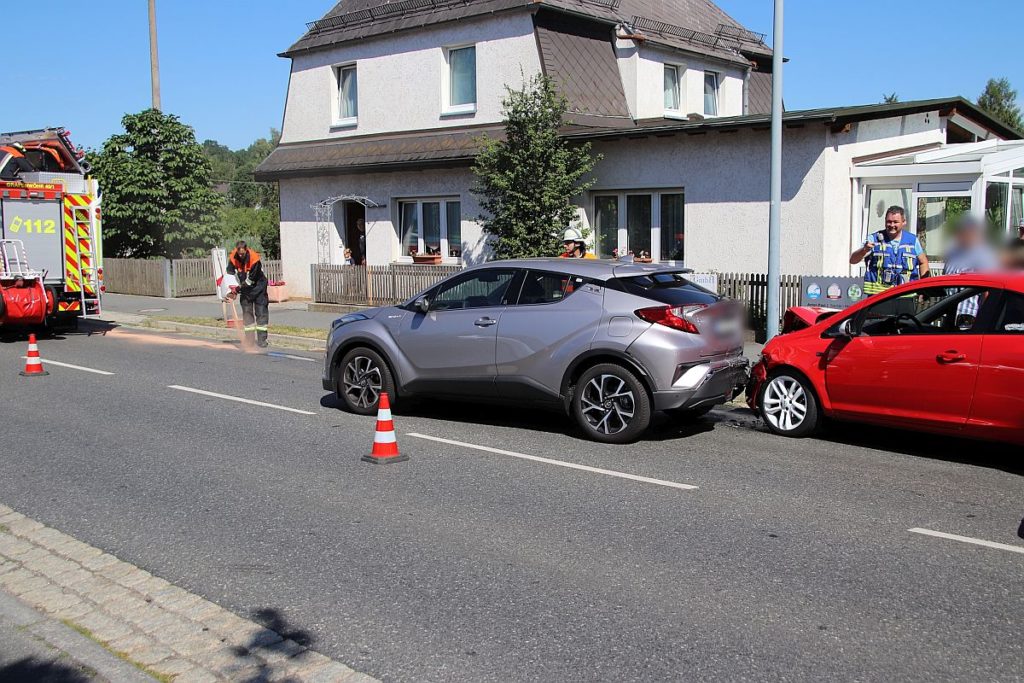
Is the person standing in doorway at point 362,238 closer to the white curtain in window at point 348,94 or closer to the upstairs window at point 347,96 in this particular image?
the upstairs window at point 347,96

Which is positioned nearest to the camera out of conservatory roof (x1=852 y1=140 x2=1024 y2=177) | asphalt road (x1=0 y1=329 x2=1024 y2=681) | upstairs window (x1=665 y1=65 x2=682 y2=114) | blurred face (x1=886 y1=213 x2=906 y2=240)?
asphalt road (x1=0 y1=329 x2=1024 y2=681)

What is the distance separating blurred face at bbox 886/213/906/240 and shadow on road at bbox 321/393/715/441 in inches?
114

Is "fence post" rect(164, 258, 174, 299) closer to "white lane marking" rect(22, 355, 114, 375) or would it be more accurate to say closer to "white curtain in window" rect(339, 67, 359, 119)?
"white curtain in window" rect(339, 67, 359, 119)

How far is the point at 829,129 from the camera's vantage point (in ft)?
52.9

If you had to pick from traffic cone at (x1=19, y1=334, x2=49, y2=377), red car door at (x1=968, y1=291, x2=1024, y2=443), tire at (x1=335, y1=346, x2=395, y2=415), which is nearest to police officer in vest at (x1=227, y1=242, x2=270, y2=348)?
traffic cone at (x1=19, y1=334, x2=49, y2=377)

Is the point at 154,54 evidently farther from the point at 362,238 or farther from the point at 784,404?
the point at 784,404

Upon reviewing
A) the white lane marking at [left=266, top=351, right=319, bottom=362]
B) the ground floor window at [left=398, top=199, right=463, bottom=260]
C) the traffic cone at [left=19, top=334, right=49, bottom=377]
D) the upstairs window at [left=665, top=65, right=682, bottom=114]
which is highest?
the upstairs window at [left=665, top=65, right=682, bottom=114]

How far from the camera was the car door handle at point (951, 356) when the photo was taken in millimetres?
7637

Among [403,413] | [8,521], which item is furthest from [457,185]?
[8,521]

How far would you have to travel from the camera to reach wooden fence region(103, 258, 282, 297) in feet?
88.5

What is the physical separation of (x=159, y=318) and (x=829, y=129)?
45.7 feet

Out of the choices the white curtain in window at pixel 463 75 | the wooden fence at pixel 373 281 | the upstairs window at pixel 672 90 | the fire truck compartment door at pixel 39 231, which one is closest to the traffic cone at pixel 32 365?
the fire truck compartment door at pixel 39 231

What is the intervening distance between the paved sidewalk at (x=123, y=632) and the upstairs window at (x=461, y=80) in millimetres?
17883

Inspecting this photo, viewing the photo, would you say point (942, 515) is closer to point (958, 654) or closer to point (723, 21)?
point (958, 654)
